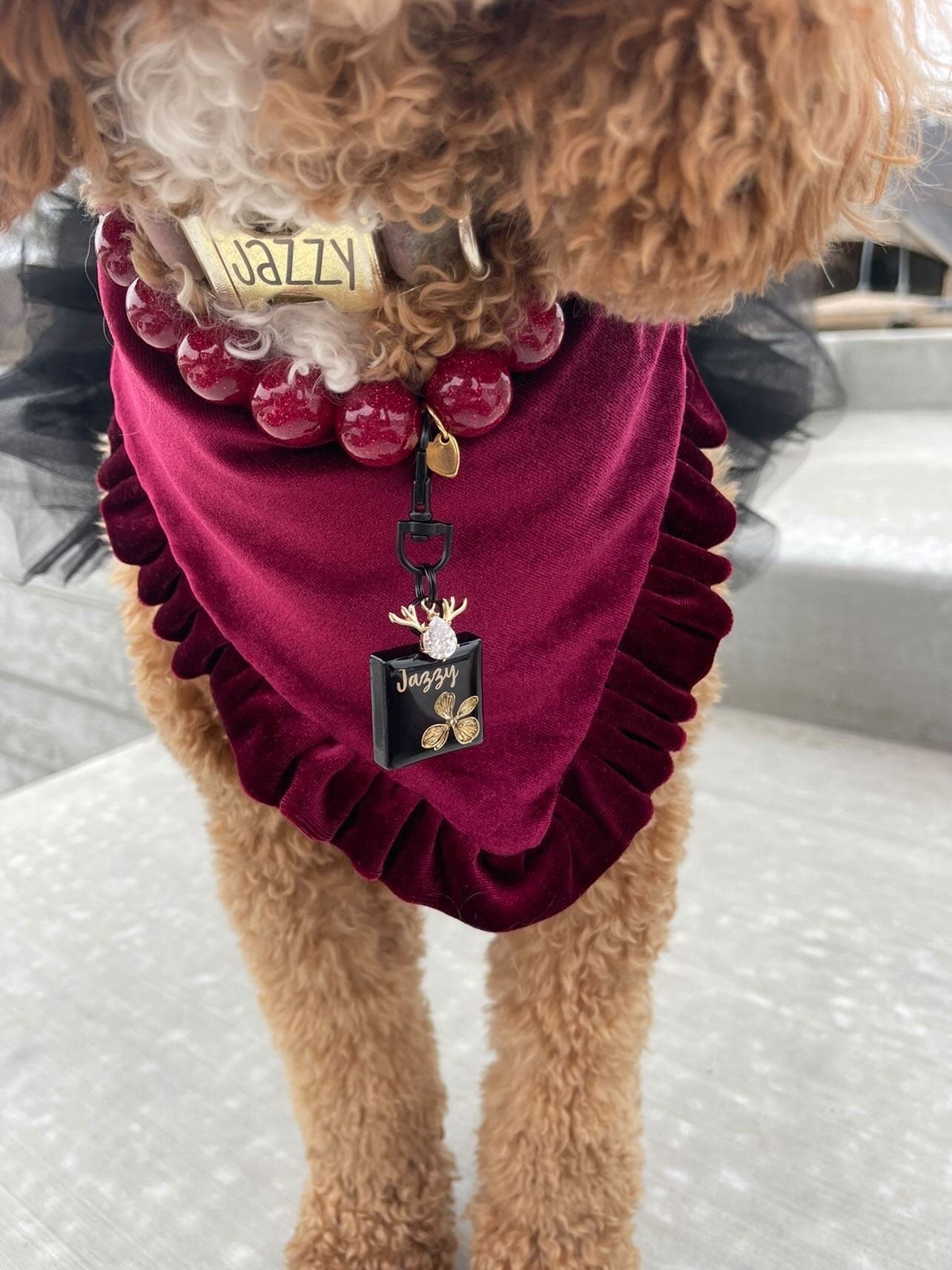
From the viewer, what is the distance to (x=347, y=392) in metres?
0.50

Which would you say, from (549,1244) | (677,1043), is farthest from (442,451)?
(677,1043)

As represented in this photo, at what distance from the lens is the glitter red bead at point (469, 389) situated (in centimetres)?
49

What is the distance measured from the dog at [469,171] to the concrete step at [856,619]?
74 cm

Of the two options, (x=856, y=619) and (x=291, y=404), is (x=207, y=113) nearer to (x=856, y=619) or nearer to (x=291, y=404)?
(x=291, y=404)

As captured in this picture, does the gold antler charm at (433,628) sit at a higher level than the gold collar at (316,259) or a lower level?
lower

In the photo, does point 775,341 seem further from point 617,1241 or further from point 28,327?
point 617,1241

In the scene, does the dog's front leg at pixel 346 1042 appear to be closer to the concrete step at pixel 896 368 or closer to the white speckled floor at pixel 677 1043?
the white speckled floor at pixel 677 1043

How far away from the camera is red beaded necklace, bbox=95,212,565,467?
1.60ft

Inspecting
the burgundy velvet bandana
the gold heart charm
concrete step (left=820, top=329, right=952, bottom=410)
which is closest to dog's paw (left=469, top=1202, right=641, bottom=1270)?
the burgundy velvet bandana

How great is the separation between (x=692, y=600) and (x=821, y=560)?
806 mm

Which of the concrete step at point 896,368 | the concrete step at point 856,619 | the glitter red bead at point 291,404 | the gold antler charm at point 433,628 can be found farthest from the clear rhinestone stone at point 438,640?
the concrete step at point 896,368

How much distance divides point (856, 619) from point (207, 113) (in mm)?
1106

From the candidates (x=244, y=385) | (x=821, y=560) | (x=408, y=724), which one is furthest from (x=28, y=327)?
(x=821, y=560)

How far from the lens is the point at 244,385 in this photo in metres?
0.51
